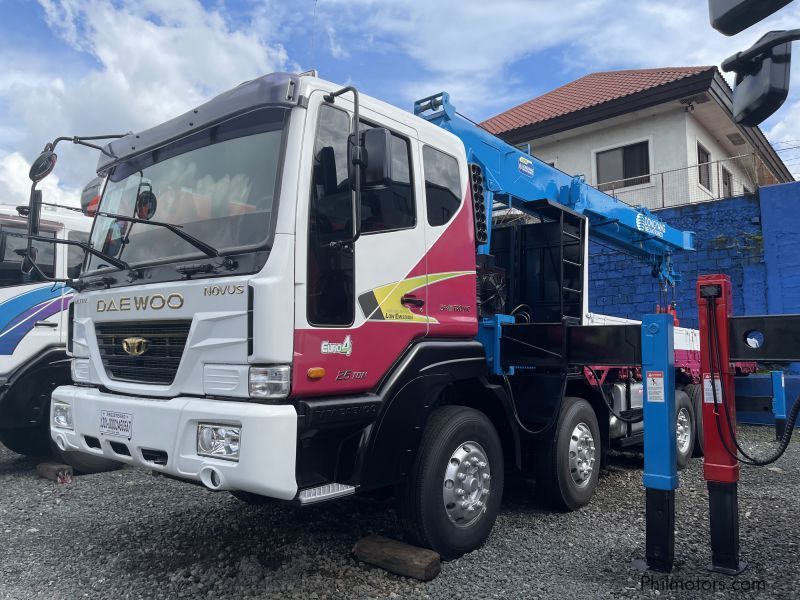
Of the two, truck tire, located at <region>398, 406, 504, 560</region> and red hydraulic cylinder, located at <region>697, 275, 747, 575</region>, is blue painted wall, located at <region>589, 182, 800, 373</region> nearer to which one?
→ red hydraulic cylinder, located at <region>697, 275, 747, 575</region>

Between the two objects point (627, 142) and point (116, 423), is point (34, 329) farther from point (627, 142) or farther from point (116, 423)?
point (627, 142)

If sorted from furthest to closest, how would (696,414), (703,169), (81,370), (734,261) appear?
(703,169)
(734,261)
(696,414)
(81,370)

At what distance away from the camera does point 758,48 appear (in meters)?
2.53

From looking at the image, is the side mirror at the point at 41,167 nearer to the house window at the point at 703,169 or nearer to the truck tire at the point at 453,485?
the truck tire at the point at 453,485

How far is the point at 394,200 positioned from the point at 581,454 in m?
2.81

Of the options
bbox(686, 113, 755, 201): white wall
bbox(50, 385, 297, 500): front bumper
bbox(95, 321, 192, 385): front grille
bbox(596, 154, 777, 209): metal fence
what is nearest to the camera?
bbox(50, 385, 297, 500): front bumper

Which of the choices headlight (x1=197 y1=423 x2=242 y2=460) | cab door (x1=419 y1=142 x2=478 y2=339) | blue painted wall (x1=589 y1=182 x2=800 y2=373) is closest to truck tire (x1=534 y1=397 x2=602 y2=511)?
cab door (x1=419 y1=142 x2=478 y2=339)

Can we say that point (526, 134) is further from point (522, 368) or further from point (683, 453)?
point (522, 368)

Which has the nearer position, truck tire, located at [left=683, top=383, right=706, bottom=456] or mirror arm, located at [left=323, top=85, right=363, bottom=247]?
mirror arm, located at [left=323, top=85, right=363, bottom=247]

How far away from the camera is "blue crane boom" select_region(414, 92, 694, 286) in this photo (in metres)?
5.11

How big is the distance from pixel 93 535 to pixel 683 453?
5848 mm

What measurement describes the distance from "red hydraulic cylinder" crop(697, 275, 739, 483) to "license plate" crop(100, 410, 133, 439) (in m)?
3.35

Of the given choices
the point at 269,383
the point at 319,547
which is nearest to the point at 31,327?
the point at 319,547

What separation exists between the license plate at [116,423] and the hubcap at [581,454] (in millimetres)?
3289
